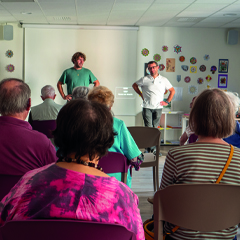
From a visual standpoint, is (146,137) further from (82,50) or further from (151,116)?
(82,50)

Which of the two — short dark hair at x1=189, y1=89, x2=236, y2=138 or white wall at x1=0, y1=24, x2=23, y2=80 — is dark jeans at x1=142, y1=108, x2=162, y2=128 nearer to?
white wall at x1=0, y1=24, x2=23, y2=80

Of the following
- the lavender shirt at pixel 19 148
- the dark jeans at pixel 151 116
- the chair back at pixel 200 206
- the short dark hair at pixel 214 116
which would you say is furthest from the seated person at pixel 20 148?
the dark jeans at pixel 151 116

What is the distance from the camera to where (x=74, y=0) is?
16.1 feet

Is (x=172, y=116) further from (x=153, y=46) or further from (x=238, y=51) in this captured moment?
(x=238, y=51)

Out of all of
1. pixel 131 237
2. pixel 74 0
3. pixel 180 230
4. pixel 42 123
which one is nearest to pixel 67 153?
pixel 131 237

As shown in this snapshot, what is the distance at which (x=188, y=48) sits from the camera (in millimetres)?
7055

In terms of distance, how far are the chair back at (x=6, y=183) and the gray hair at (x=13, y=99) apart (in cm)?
43

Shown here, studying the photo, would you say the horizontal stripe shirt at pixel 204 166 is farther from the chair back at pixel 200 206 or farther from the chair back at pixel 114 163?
the chair back at pixel 114 163

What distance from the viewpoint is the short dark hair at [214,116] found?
1.50 meters

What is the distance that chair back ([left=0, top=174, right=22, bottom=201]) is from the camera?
143 cm

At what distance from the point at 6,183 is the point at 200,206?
0.93 metres

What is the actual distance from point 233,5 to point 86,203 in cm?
522

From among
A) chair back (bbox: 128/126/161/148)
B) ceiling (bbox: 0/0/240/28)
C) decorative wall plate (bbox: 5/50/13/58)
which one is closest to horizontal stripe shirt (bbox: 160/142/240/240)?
chair back (bbox: 128/126/161/148)

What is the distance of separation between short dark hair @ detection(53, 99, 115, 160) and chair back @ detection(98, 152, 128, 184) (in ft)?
3.29
